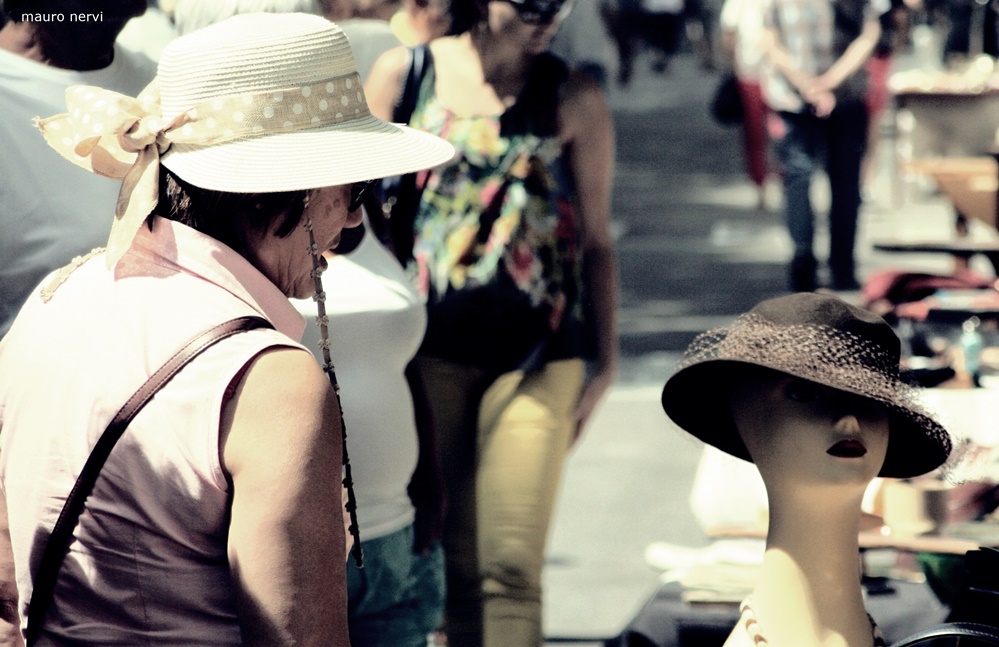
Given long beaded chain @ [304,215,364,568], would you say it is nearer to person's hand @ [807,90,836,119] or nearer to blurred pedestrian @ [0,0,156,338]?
blurred pedestrian @ [0,0,156,338]

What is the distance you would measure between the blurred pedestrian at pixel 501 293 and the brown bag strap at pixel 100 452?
5.36 feet

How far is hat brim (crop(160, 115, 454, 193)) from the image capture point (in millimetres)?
1760

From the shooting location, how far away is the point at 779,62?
28.2 feet

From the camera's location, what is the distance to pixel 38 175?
2.72m

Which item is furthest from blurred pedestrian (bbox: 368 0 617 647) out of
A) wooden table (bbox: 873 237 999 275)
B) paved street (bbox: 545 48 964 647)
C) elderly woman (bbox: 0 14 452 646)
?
wooden table (bbox: 873 237 999 275)

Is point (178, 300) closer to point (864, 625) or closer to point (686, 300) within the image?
point (864, 625)

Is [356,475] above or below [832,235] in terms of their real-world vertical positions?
above

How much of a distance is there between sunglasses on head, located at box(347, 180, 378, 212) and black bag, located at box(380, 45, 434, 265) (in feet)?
4.44

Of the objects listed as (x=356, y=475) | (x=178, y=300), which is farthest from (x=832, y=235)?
(x=178, y=300)

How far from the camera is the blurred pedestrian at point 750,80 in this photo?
11.1 metres

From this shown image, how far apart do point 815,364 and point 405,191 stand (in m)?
1.32

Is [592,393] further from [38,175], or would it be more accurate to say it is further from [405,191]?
[38,175]

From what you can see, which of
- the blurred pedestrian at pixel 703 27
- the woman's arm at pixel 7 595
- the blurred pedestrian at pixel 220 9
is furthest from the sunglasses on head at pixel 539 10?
the blurred pedestrian at pixel 703 27

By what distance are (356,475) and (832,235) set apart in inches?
262
